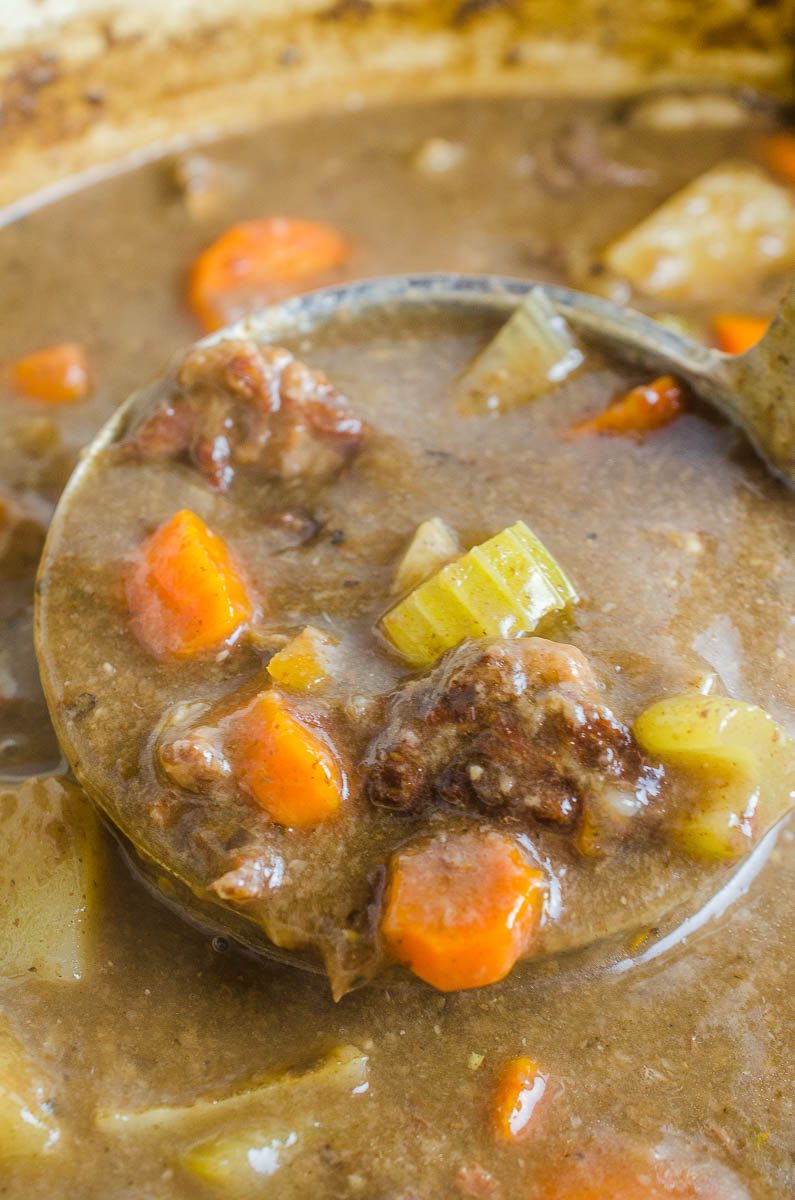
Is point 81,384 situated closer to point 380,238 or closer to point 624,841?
point 380,238

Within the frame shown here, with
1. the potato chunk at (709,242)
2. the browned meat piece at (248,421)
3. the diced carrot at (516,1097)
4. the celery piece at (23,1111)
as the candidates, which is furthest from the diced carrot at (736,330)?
the celery piece at (23,1111)

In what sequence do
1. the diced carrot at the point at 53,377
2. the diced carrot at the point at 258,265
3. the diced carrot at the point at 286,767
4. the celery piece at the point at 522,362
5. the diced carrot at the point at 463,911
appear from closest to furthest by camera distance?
1. the diced carrot at the point at 463,911
2. the diced carrot at the point at 286,767
3. the celery piece at the point at 522,362
4. the diced carrot at the point at 53,377
5. the diced carrot at the point at 258,265

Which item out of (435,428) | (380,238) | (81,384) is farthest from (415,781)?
(380,238)

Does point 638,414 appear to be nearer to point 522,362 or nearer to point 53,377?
point 522,362

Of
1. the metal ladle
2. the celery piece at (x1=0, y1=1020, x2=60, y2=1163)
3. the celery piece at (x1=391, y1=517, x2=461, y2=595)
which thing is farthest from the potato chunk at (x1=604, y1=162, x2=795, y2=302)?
the celery piece at (x1=0, y1=1020, x2=60, y2=1163)

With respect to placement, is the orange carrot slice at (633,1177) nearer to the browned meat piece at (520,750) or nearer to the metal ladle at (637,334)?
the browned meat piece at (520,750)

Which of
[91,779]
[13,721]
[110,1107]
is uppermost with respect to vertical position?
[91,779]
